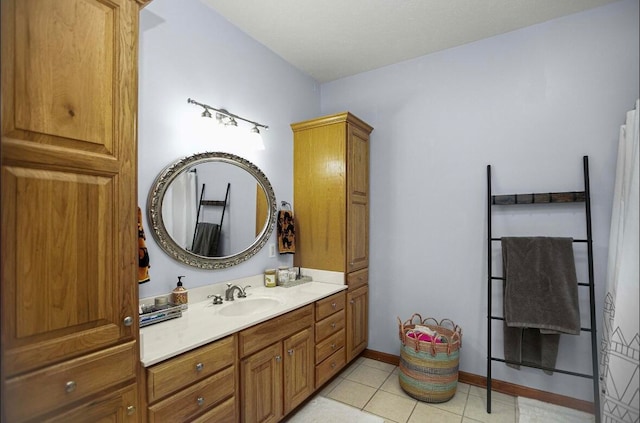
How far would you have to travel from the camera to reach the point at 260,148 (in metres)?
2.31

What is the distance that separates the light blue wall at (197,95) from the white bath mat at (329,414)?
978 mm

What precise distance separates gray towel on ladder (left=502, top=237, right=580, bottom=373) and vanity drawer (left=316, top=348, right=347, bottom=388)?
1.15m

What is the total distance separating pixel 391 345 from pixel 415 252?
0.85 m

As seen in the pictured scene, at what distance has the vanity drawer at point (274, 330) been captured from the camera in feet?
5.07

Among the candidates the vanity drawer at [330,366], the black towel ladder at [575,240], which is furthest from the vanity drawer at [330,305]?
the black towel ladder at [575,240]

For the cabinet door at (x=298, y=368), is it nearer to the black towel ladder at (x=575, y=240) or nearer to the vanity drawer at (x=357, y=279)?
the vanity drawer at (x=357, y=279)

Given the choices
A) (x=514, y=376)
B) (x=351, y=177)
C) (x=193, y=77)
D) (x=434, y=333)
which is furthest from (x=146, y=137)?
(x=514, y=376)

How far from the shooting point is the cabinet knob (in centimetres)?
94

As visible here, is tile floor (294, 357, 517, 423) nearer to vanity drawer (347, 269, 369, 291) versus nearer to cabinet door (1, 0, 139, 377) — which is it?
vanity drawer (347, 269, 369, 291)

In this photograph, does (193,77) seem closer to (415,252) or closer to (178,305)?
(178,305)

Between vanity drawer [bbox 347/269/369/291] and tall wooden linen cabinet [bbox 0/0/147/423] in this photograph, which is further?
vanity drawer [bbox 347/269/369/291]

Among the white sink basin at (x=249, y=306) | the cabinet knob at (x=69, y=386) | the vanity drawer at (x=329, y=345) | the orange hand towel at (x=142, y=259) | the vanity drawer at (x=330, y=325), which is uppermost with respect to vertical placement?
the orange hand towel at (x=142, y=259)

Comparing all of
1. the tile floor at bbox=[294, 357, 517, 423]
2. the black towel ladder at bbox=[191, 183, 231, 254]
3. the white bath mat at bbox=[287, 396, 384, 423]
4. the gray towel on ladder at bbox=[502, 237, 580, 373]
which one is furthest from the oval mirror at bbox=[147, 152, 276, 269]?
the gray towel on ladder at bbox=[502, 237, 580, 373]

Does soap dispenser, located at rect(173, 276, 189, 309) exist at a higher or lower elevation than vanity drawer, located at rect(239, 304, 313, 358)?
higher
